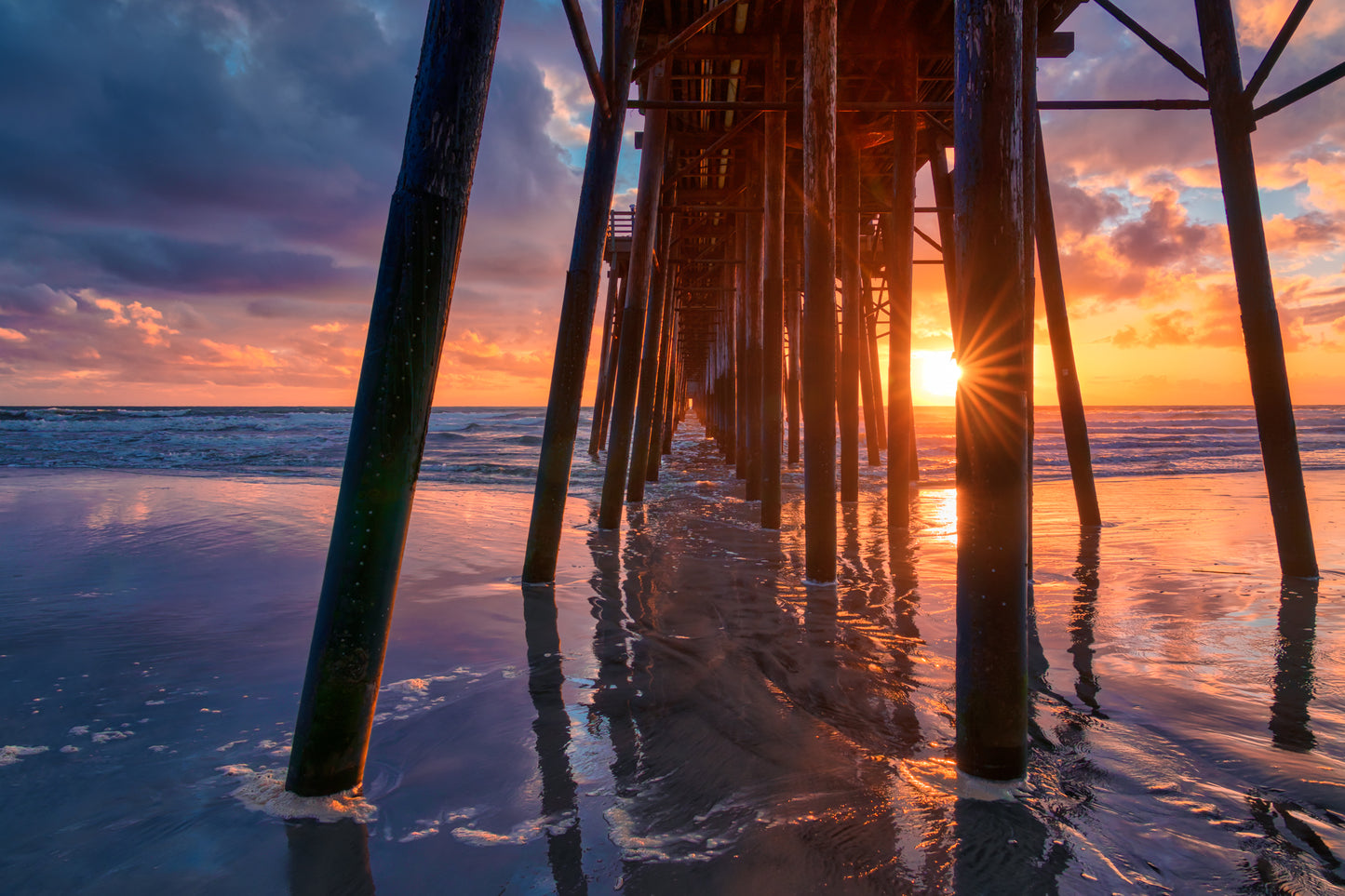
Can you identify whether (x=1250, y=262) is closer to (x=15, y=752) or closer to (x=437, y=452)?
(x=15, y=752)

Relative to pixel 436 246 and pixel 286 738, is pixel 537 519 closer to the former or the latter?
pixel 286 738

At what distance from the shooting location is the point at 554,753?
2.09 m

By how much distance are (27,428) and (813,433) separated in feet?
99.4

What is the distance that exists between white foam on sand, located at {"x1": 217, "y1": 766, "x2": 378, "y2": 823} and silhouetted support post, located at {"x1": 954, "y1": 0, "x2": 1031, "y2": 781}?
162 cm

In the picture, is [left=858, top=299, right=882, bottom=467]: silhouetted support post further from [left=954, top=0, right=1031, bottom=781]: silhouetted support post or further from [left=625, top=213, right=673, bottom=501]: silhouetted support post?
[left=954, top=0, right=1031, bottom=781]: silhouetted support post

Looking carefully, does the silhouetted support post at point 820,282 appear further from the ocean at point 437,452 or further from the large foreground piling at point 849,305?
the ocean at point 437,452

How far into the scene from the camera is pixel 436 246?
1.68 meters

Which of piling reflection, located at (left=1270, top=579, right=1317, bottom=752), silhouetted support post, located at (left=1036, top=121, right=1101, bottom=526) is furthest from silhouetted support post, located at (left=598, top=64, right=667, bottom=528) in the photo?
piling reflection, located at (left=1270, top=579, right=1317, bottom=752)

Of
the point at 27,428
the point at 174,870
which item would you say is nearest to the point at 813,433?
the point at 174,870

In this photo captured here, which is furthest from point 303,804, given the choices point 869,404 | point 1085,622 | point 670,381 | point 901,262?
point 670,381

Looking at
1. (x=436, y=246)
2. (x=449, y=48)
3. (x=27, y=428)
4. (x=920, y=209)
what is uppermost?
(x=920, y=209)

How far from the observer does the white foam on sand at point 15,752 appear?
203 cm

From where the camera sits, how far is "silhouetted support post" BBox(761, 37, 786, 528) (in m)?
5.98

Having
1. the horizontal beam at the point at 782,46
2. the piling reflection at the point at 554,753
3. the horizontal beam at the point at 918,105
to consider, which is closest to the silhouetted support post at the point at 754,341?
the horizontal beam at the point at 782,46
